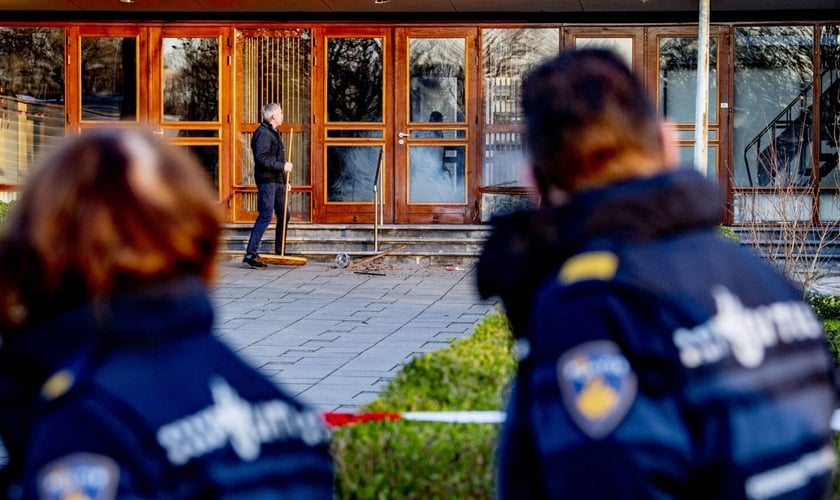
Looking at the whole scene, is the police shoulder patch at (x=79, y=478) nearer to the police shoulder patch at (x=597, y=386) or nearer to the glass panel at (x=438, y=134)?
the police shoulder patch at (x=597, y=386)

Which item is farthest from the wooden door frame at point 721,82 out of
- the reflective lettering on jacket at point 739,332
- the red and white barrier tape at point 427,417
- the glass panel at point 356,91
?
the reflective lettering on jacket at point 739,332

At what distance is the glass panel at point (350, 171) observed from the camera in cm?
1603

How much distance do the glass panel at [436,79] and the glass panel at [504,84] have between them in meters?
0.37

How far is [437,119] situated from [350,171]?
4.61 ft

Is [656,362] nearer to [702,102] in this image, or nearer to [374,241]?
[702,102]

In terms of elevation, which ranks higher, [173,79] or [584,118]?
[173,79]

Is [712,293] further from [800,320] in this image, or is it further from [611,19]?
[611,19]

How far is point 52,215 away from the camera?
5.63ft

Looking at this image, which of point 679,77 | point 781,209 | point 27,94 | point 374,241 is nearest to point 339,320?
point 781,209

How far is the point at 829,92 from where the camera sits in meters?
15.6

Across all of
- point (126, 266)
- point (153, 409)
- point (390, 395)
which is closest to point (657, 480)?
point (153, 409)

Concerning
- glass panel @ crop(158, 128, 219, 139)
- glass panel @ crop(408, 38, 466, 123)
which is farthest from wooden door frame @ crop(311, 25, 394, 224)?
glass panel @ crop(158, 128, 219, 139)

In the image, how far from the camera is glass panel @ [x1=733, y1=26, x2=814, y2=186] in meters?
15.7

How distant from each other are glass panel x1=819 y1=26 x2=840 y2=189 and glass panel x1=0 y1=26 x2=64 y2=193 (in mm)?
10525
